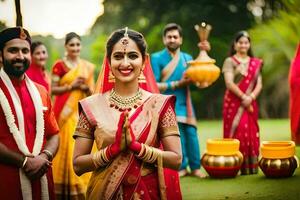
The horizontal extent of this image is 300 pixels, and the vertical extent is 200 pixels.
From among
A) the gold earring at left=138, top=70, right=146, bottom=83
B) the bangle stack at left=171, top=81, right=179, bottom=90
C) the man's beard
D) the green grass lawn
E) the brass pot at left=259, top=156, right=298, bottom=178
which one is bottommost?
the green grass lawn

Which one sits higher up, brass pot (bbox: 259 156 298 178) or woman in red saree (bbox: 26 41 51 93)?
woman in red saree (bbox: 26 41 51 93)

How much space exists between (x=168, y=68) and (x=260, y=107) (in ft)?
36.9

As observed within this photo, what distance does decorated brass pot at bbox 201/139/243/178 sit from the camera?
20.0 ft

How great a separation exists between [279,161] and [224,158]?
0.59 metres

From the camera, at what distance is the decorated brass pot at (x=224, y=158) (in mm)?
6094

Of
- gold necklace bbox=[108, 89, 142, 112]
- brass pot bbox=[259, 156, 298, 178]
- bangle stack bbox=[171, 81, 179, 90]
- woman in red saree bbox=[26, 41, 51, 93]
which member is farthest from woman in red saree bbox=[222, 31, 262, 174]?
gold necklace bbox=[108, 89, 142, 112]

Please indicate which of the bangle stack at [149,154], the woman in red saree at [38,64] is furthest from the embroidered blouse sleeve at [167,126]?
the woman in red saree at [38,64]

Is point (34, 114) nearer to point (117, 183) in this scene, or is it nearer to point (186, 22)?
point (117, 183)

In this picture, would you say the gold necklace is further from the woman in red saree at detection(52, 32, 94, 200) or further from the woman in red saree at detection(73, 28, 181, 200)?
the woman in red saree at detection(52, 32, 94, 200)

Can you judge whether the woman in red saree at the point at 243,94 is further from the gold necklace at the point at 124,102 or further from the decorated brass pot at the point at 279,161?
the gold necklace at the point at 124,102

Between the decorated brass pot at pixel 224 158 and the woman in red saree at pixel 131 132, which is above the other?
the woman in red saree at pixel 131 132

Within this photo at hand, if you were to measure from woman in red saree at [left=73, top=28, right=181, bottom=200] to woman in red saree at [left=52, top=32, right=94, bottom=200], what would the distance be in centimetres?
267

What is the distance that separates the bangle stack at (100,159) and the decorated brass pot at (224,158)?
344 cm

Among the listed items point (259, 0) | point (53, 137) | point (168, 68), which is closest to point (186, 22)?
point (259, 0)
